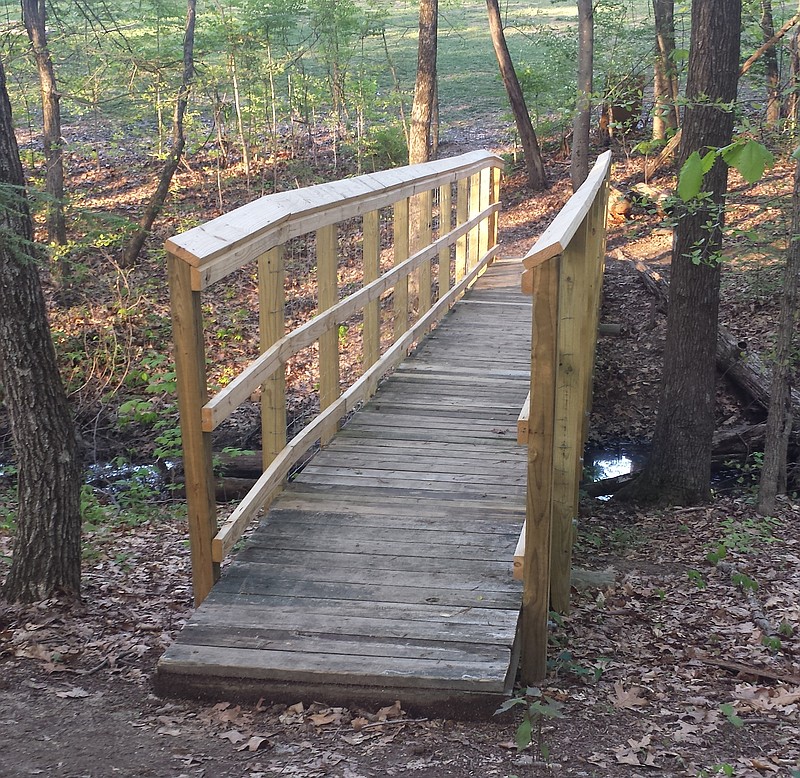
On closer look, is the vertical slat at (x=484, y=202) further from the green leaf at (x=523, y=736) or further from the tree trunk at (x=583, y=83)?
the green leaf at (x=523, y=736)

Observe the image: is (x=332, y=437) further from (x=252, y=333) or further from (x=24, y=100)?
(x=24, y=100)

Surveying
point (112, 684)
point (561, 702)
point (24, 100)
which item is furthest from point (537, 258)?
point (24, 100)

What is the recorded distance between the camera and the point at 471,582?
3.82m

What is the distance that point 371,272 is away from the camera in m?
6.07

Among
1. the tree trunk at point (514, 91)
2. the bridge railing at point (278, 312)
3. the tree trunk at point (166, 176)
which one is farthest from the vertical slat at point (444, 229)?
the tree trunk at point (514, 91)

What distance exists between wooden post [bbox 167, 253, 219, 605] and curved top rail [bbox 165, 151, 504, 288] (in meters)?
0.07

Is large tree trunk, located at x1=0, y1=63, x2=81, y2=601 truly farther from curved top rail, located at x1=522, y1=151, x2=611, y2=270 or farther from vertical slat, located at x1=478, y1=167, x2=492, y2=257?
vertical slat, located at x1=478, y1=167, x2=492, y2=257

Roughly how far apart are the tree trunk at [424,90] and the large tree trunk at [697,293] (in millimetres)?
7062

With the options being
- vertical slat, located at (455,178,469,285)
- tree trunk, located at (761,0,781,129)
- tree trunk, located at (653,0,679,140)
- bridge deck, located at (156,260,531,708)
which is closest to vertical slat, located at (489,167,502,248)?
vertical slat, located at (455,178,469,285)

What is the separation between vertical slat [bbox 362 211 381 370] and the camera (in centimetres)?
589

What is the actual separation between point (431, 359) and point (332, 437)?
1.99 meters

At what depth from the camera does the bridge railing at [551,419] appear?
3223 mm

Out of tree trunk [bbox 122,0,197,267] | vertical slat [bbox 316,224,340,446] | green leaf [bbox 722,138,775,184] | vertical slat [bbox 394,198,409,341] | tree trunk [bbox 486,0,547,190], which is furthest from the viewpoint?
tree trunk [bbox 486,0,547,190]

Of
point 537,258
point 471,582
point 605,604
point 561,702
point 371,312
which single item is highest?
point 537,258
